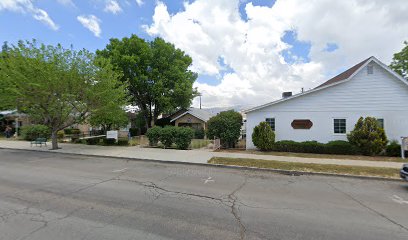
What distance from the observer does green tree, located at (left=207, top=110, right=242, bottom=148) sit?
1611 cm

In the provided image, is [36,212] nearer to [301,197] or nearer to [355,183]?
[301,197]

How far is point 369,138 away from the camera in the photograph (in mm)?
12836

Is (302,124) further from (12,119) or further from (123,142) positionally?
(12,119)

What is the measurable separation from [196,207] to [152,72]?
25.8 meters

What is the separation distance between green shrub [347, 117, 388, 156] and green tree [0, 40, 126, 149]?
1671 centimetres

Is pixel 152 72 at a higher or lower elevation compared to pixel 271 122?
higher

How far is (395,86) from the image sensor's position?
13.8 metres

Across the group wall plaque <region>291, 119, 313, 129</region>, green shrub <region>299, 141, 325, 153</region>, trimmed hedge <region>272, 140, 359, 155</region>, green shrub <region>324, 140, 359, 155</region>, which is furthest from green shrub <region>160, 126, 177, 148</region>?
green shrub <region>324, 140, 359, 155</region>

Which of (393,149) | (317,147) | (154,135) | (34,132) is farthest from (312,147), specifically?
(34,132)

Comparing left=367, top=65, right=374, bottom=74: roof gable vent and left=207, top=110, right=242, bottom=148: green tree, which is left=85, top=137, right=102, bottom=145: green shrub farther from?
left=367, top=65, right=374, bottom=74: roof gable vent

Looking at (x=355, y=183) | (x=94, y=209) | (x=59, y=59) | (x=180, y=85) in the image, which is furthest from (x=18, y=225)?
(x=180, y=85)

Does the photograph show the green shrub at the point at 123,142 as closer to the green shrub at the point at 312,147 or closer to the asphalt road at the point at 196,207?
the asphalt road at the point at 196,207

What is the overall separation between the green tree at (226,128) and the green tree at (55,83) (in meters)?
7.80

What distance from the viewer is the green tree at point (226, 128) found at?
634 inches
